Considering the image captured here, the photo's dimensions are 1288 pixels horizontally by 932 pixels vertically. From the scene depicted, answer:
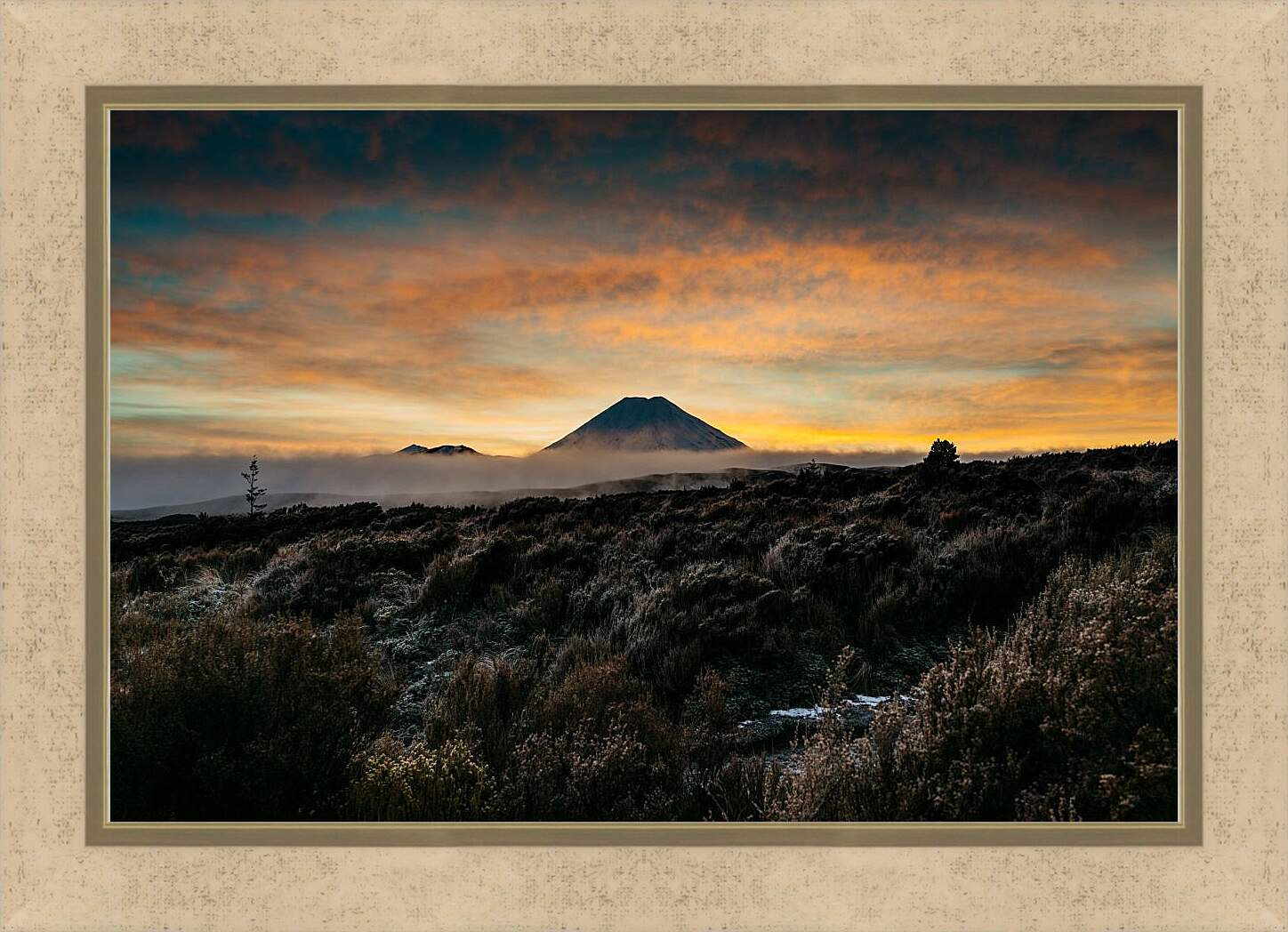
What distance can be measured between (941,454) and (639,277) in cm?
174

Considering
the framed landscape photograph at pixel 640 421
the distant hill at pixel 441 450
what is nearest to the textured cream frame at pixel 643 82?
the framed landscape photograph at pixel 640 421

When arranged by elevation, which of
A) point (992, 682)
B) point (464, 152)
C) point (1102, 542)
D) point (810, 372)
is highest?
point (464, 152)

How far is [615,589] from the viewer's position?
12.6 feet

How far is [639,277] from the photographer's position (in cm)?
334

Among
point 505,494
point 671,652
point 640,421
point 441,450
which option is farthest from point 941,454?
point 441,450

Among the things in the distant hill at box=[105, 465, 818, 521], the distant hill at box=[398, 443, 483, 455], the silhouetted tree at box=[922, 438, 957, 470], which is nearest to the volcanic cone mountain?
the distant hill at box=[105, 465, 818, 521]

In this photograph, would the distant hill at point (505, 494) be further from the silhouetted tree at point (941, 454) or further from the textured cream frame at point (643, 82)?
the textured cream frame at point (643, 82)

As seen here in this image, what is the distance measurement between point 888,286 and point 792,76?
104 cm

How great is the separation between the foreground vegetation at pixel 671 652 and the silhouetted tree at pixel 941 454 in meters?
0.06

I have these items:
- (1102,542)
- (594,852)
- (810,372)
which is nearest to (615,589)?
(594,852)

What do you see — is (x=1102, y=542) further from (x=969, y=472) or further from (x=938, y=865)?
(x=938, y=865)

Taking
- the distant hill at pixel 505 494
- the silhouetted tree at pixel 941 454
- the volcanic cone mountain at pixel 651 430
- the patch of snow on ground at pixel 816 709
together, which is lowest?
the patch of snow on ground at pixel 816 709

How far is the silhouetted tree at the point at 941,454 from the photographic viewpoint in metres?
3.31

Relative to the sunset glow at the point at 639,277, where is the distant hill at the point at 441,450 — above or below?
below
